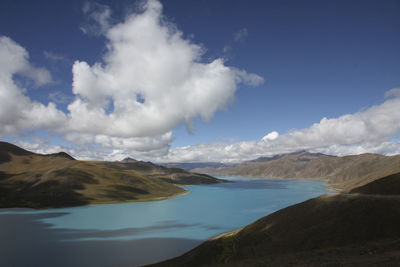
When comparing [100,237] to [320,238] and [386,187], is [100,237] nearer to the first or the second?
[320,238]

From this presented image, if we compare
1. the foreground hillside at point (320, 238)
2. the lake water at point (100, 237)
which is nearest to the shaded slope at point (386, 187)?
the foreground hillside at point (320, 238)

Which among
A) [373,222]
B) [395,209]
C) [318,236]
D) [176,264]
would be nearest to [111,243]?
[176,264]

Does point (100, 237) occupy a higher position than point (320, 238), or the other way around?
point (320, 238)

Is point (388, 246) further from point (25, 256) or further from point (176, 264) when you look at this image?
point (25, 256)

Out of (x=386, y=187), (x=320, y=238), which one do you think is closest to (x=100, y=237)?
(x=320, y=238)

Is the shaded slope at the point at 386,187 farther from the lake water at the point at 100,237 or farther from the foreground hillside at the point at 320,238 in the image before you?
the lake water at the point at 100,237

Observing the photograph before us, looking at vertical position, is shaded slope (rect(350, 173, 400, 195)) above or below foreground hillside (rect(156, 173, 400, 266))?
above

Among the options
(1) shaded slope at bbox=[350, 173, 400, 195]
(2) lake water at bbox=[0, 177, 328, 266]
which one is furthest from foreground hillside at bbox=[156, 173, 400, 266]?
(1) shaded slope at bbox=[350, 173, 400, 195]

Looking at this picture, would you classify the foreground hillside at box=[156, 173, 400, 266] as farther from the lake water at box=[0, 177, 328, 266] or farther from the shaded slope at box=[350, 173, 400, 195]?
the shaded slope at box=[350, 173, 400, 195]
